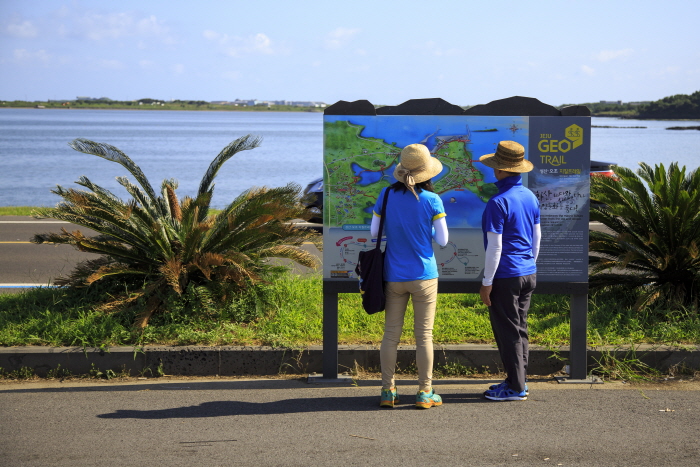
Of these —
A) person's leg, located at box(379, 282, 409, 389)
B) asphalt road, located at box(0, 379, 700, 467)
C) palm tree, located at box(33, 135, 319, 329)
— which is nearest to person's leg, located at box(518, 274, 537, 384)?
asphalt road, located at box(0, 379, 700, 467)

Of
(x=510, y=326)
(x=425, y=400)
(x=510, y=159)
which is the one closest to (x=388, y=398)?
(x=425, y=400)

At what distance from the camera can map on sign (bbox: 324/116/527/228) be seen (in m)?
5.51

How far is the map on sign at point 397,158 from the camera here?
5508mm

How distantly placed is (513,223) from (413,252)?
2.45 feet

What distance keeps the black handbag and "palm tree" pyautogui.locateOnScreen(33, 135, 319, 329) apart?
1.70 metres

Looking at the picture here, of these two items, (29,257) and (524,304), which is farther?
(29,257)

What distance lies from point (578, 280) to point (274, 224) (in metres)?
2.88

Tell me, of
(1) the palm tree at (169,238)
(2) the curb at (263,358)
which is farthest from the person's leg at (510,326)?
(1) the palm tree at (169,238)

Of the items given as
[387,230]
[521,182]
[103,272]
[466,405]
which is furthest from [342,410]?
[103,272]

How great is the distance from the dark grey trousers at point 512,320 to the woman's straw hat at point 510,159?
0.78 metres

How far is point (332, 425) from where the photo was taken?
468 cm

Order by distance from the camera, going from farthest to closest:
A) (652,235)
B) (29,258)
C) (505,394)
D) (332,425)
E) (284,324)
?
(29,258) → (652,235) → (284,324) → (505,394) → (332,425)

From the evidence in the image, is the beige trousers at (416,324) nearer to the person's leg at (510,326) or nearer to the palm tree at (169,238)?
the person's leg at (510,326)

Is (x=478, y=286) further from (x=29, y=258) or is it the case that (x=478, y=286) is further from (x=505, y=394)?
(x=29, y=258)
